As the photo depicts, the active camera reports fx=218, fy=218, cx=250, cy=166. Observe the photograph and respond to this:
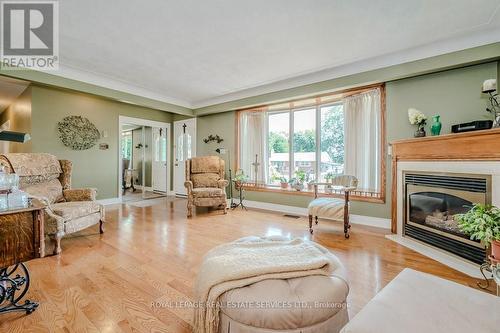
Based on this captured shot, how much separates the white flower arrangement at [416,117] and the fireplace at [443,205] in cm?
72

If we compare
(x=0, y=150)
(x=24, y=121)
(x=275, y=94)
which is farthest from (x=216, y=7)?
(x=0, y=150)

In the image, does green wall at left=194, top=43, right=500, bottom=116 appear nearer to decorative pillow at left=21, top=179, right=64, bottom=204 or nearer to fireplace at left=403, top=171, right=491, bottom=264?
fireplace at left=403, top=171, right=491, bottom=264

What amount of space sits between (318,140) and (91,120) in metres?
4.91

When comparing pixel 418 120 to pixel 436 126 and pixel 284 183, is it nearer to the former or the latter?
pixel 436 126

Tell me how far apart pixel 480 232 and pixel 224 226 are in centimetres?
289

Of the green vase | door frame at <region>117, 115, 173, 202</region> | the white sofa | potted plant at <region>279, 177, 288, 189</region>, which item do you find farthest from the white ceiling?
the white sofa

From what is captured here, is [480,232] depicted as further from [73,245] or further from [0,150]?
[0,150]

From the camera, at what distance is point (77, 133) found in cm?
458

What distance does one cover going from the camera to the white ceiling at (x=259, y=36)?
7.15 feet

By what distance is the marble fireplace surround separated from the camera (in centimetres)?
211

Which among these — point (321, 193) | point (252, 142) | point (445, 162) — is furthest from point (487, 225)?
point (252, 142)

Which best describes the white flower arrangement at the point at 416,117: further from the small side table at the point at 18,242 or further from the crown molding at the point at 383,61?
the small side table at the point at 18,242

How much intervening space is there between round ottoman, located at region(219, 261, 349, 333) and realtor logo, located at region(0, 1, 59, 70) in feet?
10.1

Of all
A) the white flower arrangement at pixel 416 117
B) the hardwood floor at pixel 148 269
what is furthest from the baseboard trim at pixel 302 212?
the white flower arrangement at pixel 416 117
